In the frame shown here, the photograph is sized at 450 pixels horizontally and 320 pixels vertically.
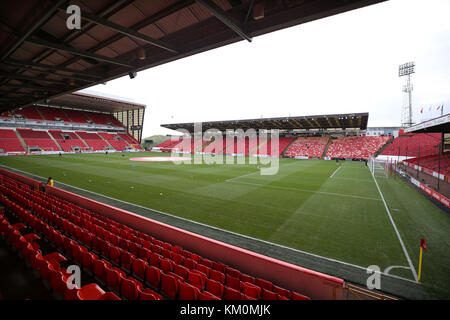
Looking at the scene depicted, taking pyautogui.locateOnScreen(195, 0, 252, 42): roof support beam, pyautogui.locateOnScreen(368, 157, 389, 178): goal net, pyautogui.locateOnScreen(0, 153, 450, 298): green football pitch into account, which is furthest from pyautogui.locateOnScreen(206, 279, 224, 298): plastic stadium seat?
pyautogui.locateOnScreen(368, 157, 389, 178): goal net

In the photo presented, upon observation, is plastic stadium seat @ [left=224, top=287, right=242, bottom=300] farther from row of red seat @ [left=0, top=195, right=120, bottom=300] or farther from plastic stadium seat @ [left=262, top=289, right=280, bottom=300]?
row of red seat @ [left=0, top=195, right=120, bottom=300]

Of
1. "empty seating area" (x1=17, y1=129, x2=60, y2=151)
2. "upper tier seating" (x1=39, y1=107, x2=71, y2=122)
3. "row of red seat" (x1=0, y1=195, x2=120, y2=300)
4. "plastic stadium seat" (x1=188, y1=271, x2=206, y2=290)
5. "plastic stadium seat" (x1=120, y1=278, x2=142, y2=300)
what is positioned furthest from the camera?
"upper tier seating" (x1=39, y1=107, x2=71, y2=122)

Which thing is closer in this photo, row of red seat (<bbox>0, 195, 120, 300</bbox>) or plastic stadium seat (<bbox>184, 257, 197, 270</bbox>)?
row of red seat (<bbox>0, 195, 120, 300</bbox>)

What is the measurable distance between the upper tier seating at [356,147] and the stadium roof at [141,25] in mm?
48632

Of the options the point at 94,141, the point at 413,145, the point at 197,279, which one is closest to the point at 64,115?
the point at 94,141

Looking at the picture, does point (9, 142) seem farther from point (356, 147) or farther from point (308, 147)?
point (356, 147)

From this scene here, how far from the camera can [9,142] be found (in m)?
43.6

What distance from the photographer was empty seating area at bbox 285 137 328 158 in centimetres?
4947

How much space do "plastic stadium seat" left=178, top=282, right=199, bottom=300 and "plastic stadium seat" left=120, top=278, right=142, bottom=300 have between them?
2.59 feet

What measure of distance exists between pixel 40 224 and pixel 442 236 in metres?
15.2

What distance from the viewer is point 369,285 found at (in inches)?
215

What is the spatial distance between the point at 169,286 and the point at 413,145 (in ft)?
174

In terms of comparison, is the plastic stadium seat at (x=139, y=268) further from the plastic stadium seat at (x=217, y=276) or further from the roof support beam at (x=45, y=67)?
the roof support beam at (x=45, y=67)
